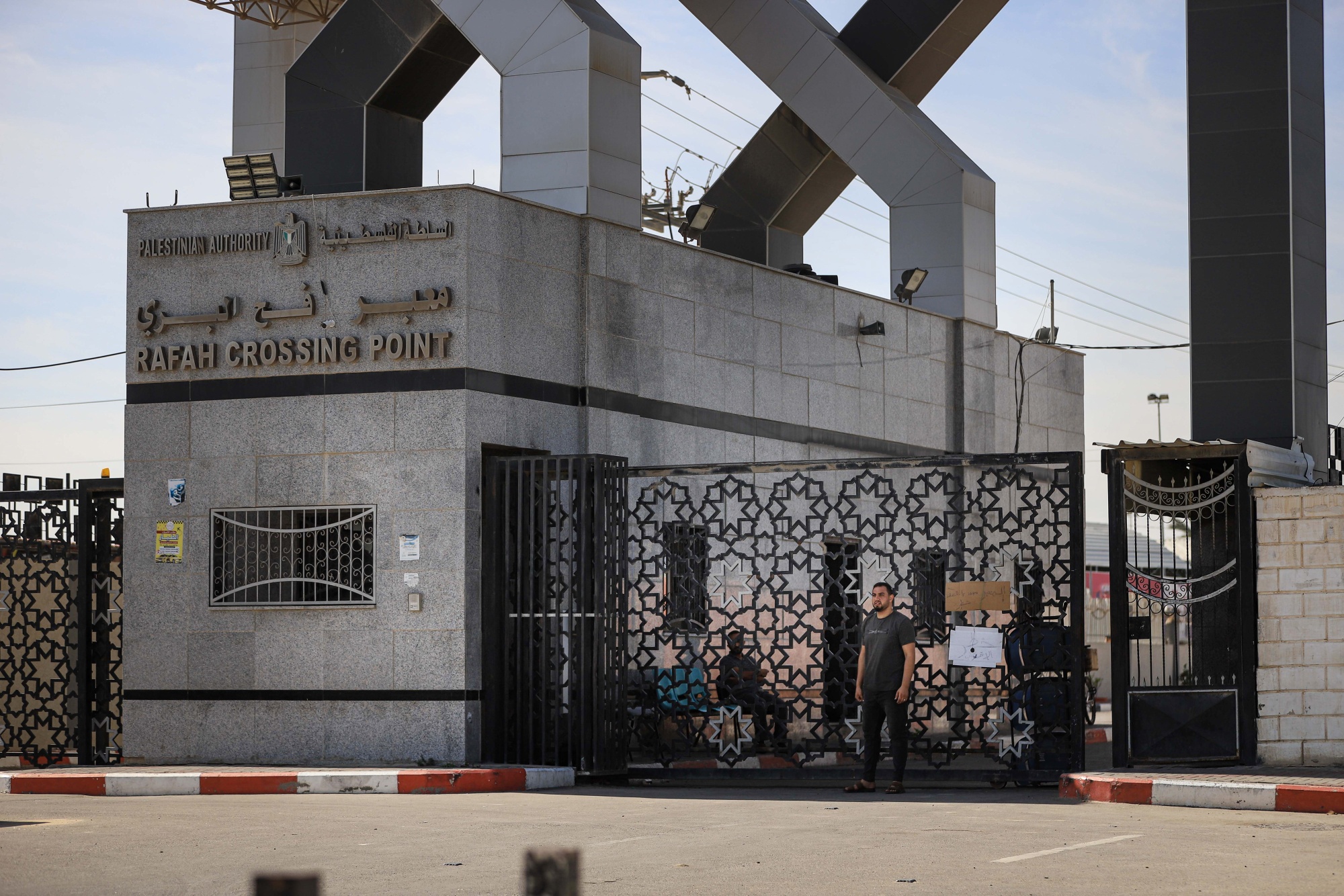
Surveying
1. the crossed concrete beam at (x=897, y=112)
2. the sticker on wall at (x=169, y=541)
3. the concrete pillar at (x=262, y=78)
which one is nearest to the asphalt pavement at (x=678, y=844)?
the sticker on wall at (x=169, y=541)

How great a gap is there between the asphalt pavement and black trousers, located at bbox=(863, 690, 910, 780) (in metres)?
0.44

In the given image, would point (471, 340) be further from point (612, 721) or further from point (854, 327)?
point (854, 327)

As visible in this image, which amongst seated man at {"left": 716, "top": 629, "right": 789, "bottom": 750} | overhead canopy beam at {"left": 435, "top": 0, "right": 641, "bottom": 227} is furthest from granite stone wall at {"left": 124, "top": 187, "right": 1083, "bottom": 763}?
seated man at {"left": 716, "top": 629, "right": 789, "bottom": 750}

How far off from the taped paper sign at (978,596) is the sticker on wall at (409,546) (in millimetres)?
4481

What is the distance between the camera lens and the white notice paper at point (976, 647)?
42.2ft

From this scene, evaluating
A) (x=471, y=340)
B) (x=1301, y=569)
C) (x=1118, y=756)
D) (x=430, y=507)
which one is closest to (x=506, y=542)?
(x=430, y=507)

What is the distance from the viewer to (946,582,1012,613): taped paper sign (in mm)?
12938

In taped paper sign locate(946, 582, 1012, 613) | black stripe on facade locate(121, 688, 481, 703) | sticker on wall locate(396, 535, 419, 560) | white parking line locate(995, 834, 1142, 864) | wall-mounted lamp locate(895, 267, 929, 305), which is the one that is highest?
wall-mounted lamp locate(895, 267, 929, 305)

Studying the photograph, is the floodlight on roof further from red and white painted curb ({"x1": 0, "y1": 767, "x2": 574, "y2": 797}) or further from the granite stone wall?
red and white painted curb ({"x1": 0, "y1": 767, "x2": 574, "y2": 797})

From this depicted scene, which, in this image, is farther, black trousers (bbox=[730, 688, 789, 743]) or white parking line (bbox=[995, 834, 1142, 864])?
black trousers (bbox=[730, 688, 789, 743])

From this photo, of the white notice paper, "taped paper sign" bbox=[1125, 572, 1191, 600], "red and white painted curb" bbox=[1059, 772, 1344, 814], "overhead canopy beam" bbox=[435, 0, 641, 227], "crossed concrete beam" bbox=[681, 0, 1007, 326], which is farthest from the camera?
"crossed concrete beam" bbox=[681, 0, 1007, 326]

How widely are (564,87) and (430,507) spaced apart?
4448mm

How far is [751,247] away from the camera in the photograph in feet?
74.3

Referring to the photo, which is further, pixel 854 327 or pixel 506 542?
pixel 854 327
